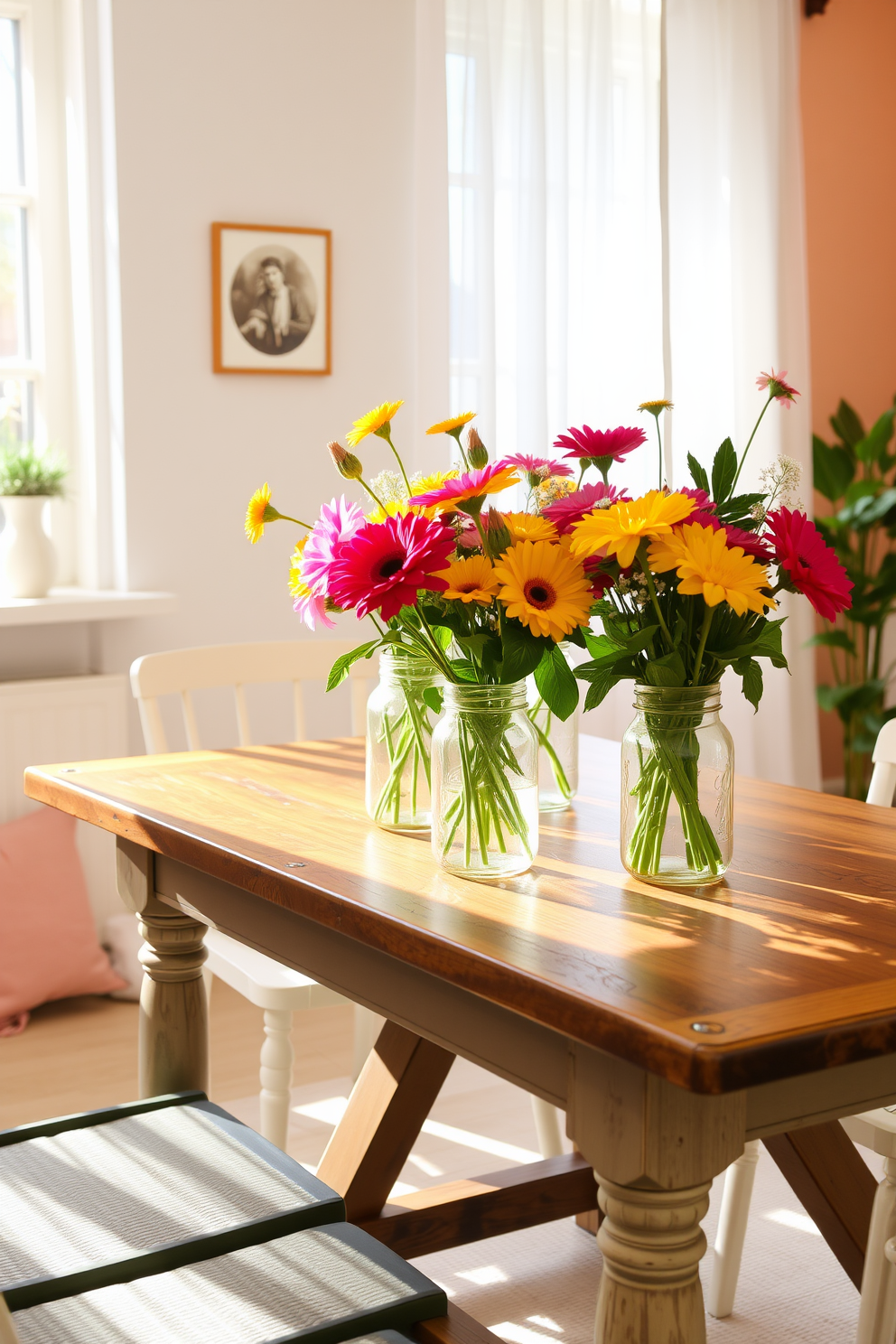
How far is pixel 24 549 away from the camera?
3279mm

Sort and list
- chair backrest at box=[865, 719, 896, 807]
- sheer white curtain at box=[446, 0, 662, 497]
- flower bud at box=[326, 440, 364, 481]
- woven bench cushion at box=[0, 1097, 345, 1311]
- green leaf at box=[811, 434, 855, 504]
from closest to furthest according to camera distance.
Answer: woven bench cushion at box=[0, 1097, 345, 1311] → flower bud at box=[326, 440, 364, 481] → chair backrest at box=[865, 719, 896, 807] → sheer white curtain at box=[446, 0, 662, 497] → green leaf at box=[811, 434, 855, 504]

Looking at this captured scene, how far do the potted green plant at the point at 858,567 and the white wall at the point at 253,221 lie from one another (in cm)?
146

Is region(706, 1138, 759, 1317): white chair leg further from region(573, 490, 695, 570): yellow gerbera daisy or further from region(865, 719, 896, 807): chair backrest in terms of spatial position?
region(573, 490, 695, 570): yellow gerbera daisy

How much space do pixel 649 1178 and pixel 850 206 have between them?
4.45m

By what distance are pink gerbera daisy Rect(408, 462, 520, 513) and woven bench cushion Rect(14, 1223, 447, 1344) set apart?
2.18ft

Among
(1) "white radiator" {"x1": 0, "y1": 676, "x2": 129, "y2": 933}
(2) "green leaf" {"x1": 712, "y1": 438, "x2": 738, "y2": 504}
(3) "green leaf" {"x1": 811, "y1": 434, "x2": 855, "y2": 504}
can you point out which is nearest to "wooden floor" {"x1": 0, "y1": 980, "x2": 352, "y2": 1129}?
(1) "white radiator" {"x1": 0, "y1": 676, "x2": 129, "y2": 933}

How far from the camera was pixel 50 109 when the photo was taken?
3.45 meters

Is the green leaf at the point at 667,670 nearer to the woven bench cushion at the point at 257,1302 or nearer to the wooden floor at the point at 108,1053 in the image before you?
the woven bench cushion at the point at 257,1302

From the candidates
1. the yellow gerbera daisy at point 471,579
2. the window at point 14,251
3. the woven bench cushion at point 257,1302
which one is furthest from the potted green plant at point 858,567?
the woven bench cushion at point 257,1302

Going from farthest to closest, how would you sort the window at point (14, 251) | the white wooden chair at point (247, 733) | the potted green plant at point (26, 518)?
the window at point (14, 251) < the potted green plant at point (26, 518) < the white wooden chair at point (247, 733)

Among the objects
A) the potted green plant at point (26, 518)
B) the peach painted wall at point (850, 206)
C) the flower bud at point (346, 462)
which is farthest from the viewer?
the peach painted wall at point (850, 206)

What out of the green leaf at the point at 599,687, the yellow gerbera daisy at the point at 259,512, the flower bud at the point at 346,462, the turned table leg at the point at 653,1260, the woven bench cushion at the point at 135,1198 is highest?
the flower bud at the point at 346,462

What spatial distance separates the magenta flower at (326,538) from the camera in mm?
1303

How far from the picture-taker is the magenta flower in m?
1.30
